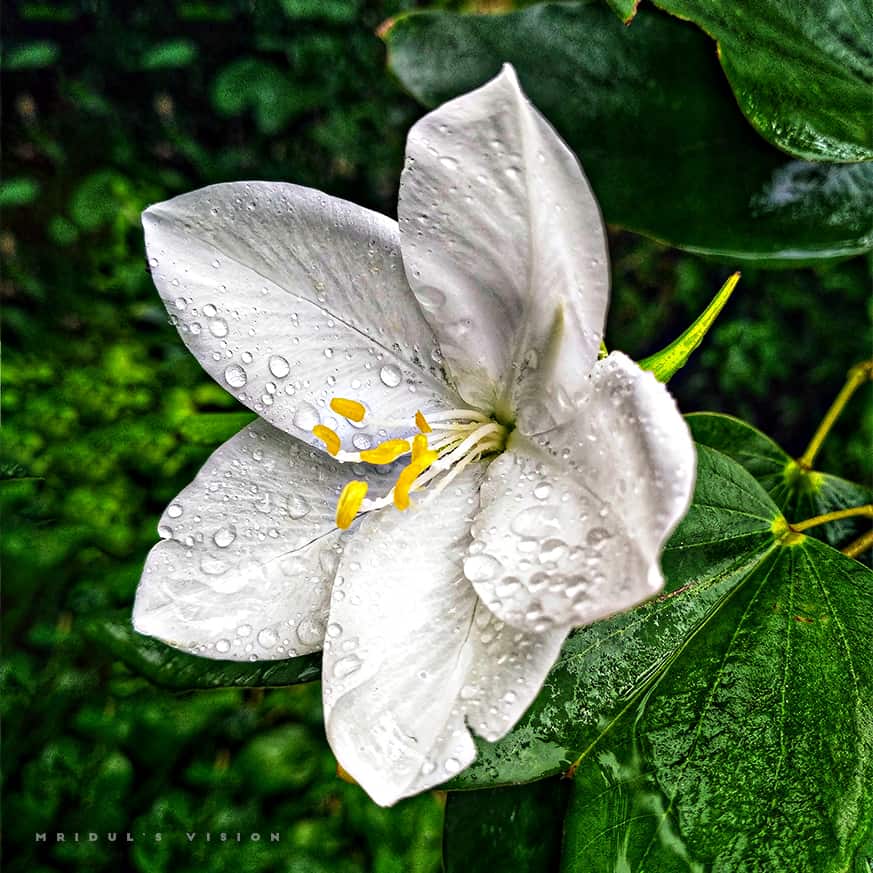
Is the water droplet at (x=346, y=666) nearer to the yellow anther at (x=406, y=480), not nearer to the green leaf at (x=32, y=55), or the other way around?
the yellow anther at (x=406, y=480)

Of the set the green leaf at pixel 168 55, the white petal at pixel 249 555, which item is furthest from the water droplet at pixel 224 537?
the green leaf at pixel 168 55

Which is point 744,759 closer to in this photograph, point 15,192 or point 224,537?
point 224,537

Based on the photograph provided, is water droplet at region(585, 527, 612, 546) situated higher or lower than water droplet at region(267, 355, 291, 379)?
higher

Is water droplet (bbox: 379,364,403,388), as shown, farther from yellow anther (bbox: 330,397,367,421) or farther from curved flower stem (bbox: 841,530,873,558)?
curved flower stem (bbox: 841,530,873,558)

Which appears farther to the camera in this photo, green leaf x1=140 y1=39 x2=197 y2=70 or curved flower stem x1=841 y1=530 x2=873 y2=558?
green leaf x1=140 y1=39 x2=197 y2=70

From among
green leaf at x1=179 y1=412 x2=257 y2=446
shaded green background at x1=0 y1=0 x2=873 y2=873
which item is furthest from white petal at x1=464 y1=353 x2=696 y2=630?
shaded green background at x1=0 y1=0 x2=873 y2=873

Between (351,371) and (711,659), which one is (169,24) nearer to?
(351,371)

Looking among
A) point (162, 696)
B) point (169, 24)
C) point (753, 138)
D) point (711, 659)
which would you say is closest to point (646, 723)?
point (711, 659)

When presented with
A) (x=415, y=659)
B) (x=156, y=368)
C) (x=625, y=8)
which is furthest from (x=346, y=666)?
(x=156, y=368)
